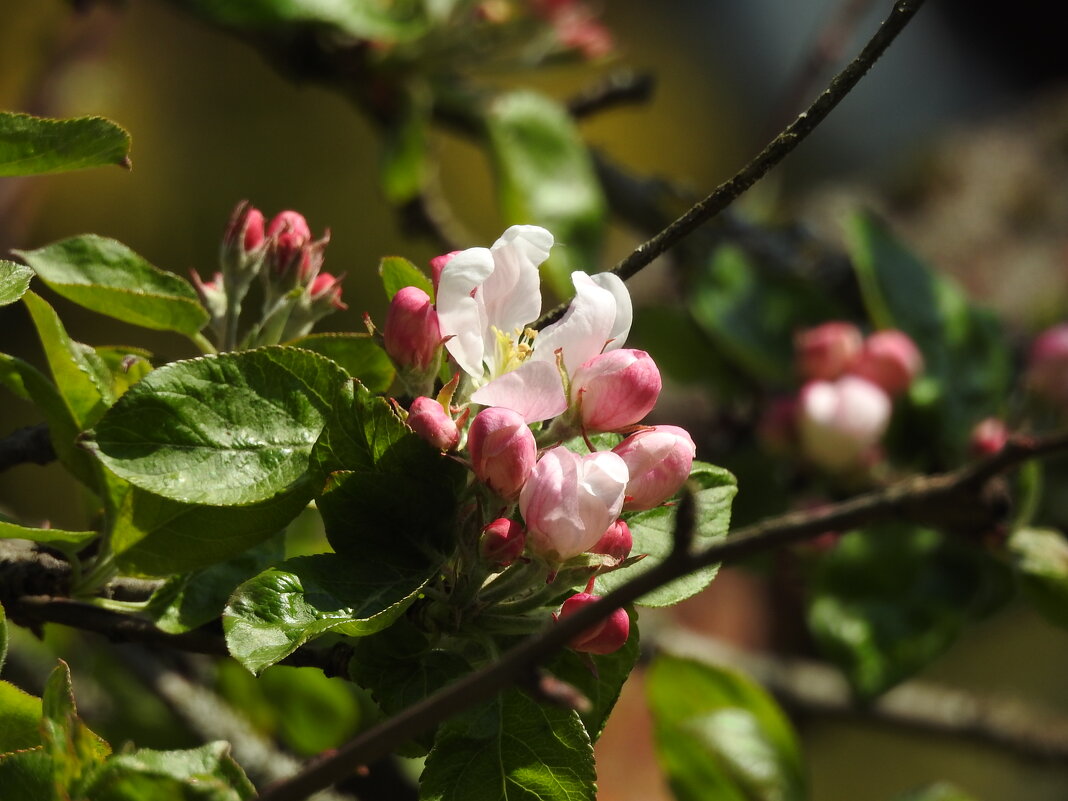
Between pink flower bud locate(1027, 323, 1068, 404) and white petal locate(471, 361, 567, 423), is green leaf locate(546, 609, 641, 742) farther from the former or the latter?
pink flower bud locate(1027, 323, 1068, 404)

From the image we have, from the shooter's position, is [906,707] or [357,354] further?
[906,707]

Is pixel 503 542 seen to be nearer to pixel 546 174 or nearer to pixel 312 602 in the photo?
pixel 312 602

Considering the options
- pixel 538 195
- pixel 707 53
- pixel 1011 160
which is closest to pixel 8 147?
pixel 538 195

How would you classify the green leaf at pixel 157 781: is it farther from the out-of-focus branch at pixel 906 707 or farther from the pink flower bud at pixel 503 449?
the out-of-focus branch at pixel 906 707

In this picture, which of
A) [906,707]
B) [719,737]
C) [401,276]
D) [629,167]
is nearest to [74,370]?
[401,276]

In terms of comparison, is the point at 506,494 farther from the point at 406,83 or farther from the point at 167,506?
the point at 406,83

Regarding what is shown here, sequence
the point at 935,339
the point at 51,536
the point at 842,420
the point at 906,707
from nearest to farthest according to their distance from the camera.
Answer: the point at 51,536 < the point at 842,420 < the point at 935,339 < the point at 906,707

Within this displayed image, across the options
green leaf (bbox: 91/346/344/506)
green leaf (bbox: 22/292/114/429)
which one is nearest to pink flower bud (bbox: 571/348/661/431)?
green leaf (bbox: 91/346/344/506)

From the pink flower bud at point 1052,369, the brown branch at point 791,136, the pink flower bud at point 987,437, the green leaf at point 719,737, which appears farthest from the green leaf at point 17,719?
the pink flower bud at point 1052,369
